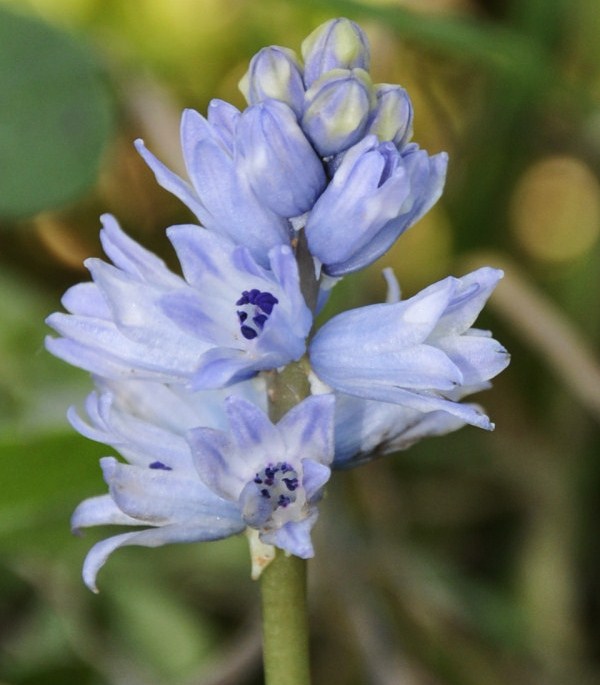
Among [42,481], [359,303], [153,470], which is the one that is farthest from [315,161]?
[359,303]

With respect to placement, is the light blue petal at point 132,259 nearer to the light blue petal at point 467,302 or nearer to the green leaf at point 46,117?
the light blue petal at point 467,302

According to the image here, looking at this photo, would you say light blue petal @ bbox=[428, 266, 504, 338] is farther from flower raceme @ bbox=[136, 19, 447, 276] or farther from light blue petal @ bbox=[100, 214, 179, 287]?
light blue petal @ bbox=[100, 214, 179, 287]

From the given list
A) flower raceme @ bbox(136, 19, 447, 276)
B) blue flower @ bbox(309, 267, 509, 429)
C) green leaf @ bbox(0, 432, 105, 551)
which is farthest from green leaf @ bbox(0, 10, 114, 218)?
blue flower @ bbox(309, 267, 509, 429)

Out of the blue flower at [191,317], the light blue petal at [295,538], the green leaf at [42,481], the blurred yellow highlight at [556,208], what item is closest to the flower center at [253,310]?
the blue flower at [191,317]

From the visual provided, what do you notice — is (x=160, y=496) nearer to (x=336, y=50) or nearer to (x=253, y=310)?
(x=253, y=310)

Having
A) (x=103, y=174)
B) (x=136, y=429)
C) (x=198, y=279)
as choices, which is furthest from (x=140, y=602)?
(x=198, y=279)
